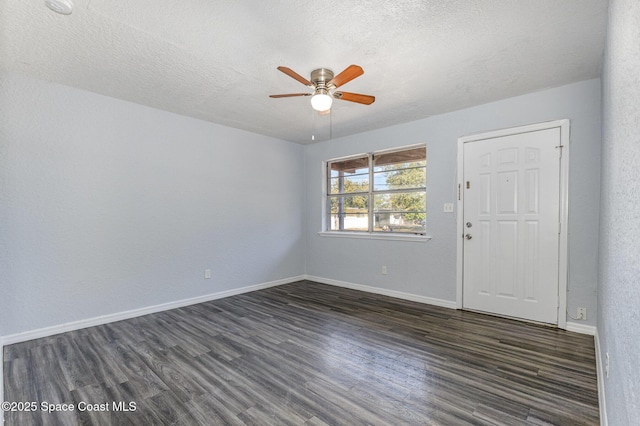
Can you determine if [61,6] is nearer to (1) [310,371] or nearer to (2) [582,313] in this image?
(1) [310,371]

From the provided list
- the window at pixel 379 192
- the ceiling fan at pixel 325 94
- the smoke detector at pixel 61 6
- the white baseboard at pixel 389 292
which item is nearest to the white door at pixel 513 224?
the white baseboard at pixel 389 292

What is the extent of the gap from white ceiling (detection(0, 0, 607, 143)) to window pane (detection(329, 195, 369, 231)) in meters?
1.95

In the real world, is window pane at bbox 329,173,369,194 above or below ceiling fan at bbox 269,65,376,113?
below

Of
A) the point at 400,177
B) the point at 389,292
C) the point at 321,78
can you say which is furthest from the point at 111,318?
the point at 400,177

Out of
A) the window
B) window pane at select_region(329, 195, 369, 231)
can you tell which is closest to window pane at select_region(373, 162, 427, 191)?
the window

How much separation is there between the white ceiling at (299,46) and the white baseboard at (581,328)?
93.4 inches

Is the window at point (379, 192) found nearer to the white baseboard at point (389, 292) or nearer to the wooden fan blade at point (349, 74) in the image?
the white baseboard at point (389, 292)

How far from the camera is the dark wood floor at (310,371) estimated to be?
1792 millimetres

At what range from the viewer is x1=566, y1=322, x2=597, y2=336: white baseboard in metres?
2.86

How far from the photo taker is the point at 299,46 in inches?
90.2

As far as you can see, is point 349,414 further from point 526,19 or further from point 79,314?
point 79,314

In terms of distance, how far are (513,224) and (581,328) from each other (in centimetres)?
115

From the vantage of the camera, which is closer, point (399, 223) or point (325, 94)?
point (325, 94)

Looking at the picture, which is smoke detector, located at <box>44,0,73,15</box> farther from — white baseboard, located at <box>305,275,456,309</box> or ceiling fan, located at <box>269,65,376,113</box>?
white baseboard, located at <box>305,275,456,309</box>
